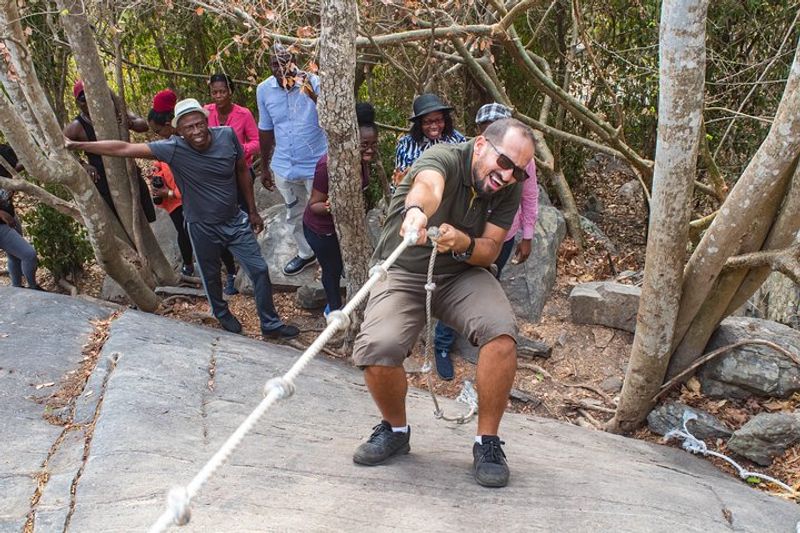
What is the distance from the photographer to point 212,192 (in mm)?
5152

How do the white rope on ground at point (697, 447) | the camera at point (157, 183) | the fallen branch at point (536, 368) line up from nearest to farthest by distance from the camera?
the white rope on ground at point (697, 447) < the fallen branch at point (536, 368) < the camera at point (157, 183)

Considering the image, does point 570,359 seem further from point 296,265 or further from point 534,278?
point 296,265

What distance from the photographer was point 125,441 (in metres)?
3.14

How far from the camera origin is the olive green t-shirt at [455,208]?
11.0 ft

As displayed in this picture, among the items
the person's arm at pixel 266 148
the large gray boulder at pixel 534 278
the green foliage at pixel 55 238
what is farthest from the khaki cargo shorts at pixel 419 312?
the green foliage at pixel 55 238

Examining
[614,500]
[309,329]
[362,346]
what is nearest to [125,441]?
[362,346]

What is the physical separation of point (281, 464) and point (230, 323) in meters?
2.76

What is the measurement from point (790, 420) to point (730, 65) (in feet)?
13.2

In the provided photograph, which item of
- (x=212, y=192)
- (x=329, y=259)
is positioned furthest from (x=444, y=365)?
(x=212, y=192)

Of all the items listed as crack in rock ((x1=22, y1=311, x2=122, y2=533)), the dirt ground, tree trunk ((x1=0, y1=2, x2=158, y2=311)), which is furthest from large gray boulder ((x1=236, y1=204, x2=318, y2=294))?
crack in rock ((x1=22, y1=311, x2=122, y2=533))

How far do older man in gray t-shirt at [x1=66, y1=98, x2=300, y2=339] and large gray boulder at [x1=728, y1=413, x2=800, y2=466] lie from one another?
3.49 metres

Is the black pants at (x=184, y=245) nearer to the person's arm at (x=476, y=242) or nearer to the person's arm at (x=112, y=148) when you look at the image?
the person's arm at (x=112, y=148)

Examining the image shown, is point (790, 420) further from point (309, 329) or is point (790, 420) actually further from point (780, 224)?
point (309, 329)

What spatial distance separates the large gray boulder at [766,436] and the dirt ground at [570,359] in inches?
2.4
